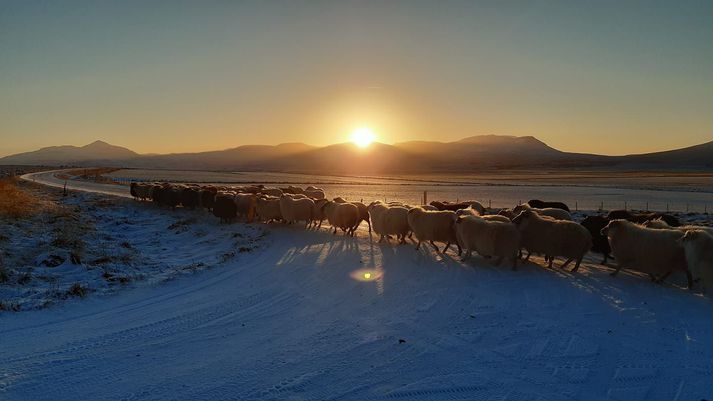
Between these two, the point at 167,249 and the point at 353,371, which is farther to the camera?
the point at 167,249

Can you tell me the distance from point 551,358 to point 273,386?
3.57 m

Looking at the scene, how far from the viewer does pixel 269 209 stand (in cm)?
2055

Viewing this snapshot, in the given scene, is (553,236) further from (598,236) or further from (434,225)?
(434,225)

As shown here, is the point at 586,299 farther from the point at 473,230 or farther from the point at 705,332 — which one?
the point at 473,230

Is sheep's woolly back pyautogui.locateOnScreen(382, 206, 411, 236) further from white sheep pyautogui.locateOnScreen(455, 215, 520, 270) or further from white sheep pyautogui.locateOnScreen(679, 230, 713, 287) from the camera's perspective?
white sheep pyautogui.locateOnScreen(679, 230, 713, 287)

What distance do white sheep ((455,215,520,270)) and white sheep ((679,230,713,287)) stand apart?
331cm

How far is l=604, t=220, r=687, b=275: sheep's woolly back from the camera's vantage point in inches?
382

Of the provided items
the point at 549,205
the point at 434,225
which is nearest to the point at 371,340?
the point at 434,225

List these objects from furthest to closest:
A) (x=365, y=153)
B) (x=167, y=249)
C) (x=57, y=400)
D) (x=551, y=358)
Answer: (x=365, y=153)
(x=167, y=249)
(x=551, y=358)
(x=57, y=400)

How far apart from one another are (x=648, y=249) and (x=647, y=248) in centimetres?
3

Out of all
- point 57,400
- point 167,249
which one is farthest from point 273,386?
point 167,249

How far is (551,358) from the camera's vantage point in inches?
242

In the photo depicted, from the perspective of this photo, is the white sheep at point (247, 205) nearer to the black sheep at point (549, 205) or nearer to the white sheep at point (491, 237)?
the black sheep at point (549, 205)

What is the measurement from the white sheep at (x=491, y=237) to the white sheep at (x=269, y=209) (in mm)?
10202
